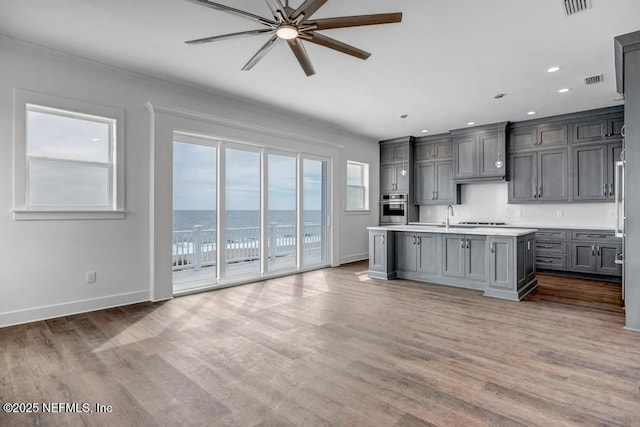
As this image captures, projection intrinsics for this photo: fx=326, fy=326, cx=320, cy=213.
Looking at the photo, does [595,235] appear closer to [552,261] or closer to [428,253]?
[552,261]

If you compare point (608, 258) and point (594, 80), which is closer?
point (594, 80)

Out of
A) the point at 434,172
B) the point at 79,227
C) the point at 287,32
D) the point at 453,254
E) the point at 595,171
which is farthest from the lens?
the point at 434,172

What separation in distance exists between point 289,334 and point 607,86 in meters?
5.52

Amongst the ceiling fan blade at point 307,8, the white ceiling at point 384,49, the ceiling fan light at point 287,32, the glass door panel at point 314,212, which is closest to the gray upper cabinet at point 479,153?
the white ceiling at point 384,49

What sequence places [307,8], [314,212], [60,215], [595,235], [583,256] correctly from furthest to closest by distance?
1. [314,212]
2. [583,256]
3. [595,235]
4. [60,215]
5. [307,8]

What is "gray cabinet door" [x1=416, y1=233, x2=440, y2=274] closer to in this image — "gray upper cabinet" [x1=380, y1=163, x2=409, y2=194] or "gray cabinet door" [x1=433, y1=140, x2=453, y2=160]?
"gray upper cabinet" [x1=380, y1=163, x2=409, y2=194]

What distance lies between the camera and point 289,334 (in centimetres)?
319

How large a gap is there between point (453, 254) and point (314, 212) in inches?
111

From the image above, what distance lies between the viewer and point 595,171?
577 centimetres

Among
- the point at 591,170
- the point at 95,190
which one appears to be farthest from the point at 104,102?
the point at 591,170

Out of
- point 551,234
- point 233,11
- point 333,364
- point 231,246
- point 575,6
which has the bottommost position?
point 333,364

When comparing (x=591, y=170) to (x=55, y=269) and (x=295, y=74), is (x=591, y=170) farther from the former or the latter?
(x=55, y=269)

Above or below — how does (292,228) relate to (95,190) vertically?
below

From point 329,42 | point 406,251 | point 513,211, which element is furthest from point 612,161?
point 329,42
